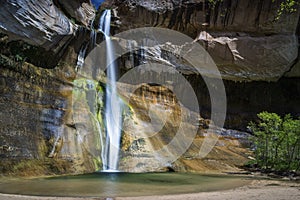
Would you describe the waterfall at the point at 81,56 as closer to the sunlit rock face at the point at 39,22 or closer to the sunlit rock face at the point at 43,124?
the sunlit rock face at the point at 39,22

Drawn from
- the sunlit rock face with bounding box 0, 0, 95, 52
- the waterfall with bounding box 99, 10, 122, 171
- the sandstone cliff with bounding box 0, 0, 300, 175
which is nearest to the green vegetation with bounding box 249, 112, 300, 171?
the sandstone cliff with bounding box 0, 0, 300, 175

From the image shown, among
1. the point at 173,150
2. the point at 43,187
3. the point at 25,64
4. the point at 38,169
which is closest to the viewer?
the point at 43,187

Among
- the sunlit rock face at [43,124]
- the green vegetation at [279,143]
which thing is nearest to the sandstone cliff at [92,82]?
the sunlit rock face at [43,124]

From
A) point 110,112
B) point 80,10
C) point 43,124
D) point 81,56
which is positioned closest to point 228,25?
point 80,10

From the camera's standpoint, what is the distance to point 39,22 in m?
14.0

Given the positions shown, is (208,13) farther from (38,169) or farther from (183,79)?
(38,169)

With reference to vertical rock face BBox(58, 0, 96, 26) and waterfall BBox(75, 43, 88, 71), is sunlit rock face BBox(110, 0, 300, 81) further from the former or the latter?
waterfall BBox(75, 43, 88, 71)

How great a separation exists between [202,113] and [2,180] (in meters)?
15.8

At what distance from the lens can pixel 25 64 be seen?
1224 centimetres

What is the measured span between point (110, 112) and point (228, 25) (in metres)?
10.4

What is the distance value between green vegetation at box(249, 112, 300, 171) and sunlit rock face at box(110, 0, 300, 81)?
27.8 ft

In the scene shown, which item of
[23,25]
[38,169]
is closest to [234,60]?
[23,25]

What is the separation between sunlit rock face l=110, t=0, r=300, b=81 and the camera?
20.2m

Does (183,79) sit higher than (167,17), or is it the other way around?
(167,17)
